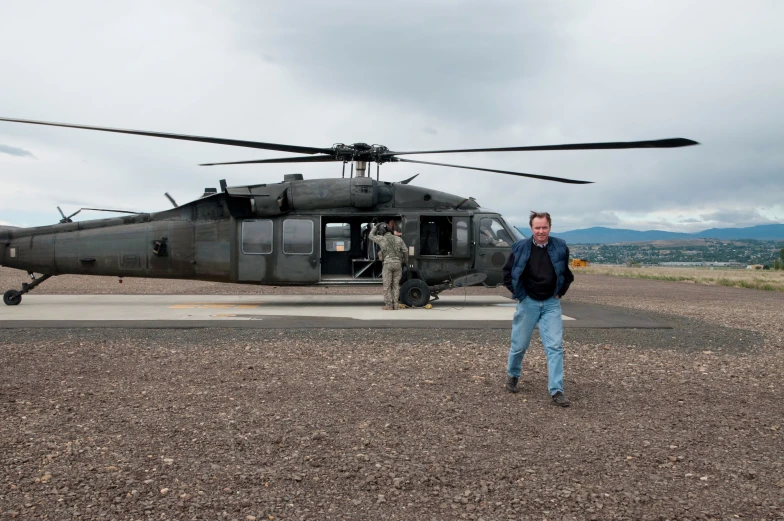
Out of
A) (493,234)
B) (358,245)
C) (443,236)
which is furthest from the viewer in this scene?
(358,245)

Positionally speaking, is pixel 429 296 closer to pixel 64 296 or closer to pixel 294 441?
pixel 294 441

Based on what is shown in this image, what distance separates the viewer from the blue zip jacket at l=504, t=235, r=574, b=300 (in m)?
5.45

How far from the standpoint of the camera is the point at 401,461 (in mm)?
3943

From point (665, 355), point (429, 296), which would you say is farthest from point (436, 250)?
point (665, 355)

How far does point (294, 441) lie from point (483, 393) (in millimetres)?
2072

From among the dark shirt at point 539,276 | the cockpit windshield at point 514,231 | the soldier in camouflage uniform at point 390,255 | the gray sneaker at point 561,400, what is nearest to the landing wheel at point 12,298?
Answer: the soldier in camouflage uniform at point 390,255

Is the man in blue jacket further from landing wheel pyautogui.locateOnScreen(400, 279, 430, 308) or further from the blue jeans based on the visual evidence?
landing wheel pyautogui.locateOnScreen(400, 279, 430, 308)

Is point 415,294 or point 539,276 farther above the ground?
point 539,276

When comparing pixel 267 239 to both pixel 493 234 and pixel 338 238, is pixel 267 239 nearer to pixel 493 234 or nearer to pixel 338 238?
pixel 338 238

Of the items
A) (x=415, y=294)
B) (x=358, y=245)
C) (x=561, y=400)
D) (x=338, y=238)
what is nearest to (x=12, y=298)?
(x=338, y=238)

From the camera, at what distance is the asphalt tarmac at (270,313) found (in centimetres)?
984

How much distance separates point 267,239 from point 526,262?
909 centimetres

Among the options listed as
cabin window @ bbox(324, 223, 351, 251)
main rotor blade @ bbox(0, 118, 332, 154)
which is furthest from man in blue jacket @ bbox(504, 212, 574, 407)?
cabin window @ bbox(324, 223, 351, 251)

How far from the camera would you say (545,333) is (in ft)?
18.1
